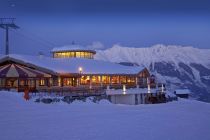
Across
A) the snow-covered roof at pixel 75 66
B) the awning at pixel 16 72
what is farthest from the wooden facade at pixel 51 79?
the snow-covered roof at pixel 75 66

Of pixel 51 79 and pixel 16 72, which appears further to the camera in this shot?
pixel 51 79

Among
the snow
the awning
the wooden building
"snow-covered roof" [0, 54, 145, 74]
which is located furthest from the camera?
"snow-covered roof" [0, 54, 145, 74]

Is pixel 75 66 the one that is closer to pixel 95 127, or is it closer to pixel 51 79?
pixel 51 79

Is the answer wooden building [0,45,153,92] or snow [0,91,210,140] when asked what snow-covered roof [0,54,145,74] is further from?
snow [0,91,210,140]

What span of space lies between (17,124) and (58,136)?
423 centimetres

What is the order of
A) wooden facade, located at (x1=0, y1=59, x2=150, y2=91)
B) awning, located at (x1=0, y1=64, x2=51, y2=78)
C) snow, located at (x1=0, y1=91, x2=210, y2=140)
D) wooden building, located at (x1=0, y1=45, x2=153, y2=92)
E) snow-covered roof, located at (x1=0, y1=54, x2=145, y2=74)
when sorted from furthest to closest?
snow-covered roof, located at (x1=0, y1=54, x2=145, y2=74) < wooden building, located at (x1=0, y1=45, x2=153, y2=92) < wooden facade, located at (x1=0, y1=59, x2=150, y2=91) < awning, located at (x1=0, y1=64, x2=51, y2=78) < snow, located at (x1=0, y1=91, x2=210, y2=140)

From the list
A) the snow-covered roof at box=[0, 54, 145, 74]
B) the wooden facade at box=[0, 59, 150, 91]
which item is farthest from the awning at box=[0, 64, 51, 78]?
the snow-covered roof at box=[0, 54, 145, 74]

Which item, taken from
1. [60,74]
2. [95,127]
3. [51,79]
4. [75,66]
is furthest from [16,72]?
[95,127]

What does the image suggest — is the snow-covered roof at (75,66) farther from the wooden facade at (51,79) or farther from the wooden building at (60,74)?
the wooden facade at (51,79)

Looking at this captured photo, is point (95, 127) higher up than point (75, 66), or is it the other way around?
point (75, 66)

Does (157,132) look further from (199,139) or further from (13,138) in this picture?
(13,138)

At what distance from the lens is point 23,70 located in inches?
1639

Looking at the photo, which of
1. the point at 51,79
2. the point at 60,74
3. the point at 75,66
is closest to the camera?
the point at 60,74

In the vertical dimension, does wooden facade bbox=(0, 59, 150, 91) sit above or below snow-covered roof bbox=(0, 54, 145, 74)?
below
